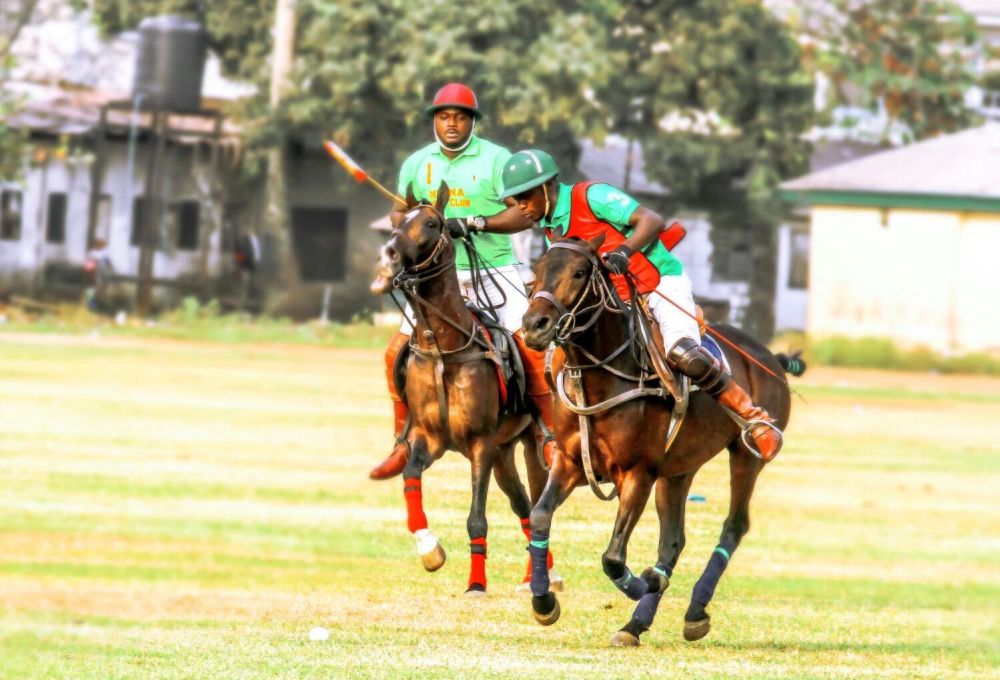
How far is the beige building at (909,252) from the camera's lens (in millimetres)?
44062

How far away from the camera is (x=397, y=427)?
12492 mm

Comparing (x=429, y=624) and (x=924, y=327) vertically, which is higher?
(x=924, y=327)

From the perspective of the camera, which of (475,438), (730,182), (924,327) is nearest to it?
(475,438)

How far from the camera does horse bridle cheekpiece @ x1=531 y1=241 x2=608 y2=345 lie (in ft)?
31.7

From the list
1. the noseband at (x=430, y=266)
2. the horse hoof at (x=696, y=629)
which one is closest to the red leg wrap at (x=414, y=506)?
the noseband at (x=430, y=266)

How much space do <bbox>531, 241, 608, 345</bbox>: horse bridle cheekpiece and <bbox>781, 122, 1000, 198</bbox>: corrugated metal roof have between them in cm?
3514

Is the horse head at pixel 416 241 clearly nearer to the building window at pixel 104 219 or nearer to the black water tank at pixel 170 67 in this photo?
the black water tank at pixel 170 67

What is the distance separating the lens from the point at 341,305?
51469 millimetres

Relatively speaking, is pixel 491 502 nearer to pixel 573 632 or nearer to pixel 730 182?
pixel 573 632

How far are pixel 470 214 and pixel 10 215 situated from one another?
42.4m

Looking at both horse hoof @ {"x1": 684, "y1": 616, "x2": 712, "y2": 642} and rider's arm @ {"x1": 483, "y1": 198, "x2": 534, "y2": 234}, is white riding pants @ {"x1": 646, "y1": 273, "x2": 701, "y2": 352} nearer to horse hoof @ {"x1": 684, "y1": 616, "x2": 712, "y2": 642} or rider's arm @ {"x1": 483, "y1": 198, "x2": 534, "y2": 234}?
rider's arm @ {"x1": 483, "y1": 198, "x2": 534, "y2": 234}

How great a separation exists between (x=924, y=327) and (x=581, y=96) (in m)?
9.44

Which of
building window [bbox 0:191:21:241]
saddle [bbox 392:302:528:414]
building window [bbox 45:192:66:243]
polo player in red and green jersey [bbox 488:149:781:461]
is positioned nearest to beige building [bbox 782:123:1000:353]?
building window [bbox 45:192:66:243]

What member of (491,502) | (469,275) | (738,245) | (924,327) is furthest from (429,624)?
(738,245)
